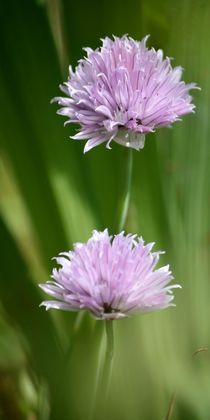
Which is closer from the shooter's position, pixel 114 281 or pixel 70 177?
pixel 114 281

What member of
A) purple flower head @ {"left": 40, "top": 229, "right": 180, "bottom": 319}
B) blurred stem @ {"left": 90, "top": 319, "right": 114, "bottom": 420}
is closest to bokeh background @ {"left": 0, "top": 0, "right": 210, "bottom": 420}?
blurred stem @ {"left": 90, "top": 319, "right": 114, "bottom": 420}

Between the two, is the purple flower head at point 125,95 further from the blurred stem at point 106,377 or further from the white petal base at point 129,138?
the blurred stem at point 106,377

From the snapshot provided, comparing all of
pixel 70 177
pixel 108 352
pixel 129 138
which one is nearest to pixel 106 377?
pixel 108 352

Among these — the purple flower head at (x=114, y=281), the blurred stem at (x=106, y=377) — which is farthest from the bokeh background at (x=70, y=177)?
the purple flower head at (x=114, y=281)

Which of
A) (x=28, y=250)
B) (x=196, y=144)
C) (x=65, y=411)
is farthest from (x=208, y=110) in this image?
(x=65, y=411)

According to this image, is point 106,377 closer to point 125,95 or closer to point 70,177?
point 125,95

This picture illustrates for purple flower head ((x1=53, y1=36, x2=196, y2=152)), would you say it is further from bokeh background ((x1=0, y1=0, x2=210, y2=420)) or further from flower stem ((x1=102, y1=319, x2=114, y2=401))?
bokeh background ((x1=0, y1=0, x2=210, y2=420))
